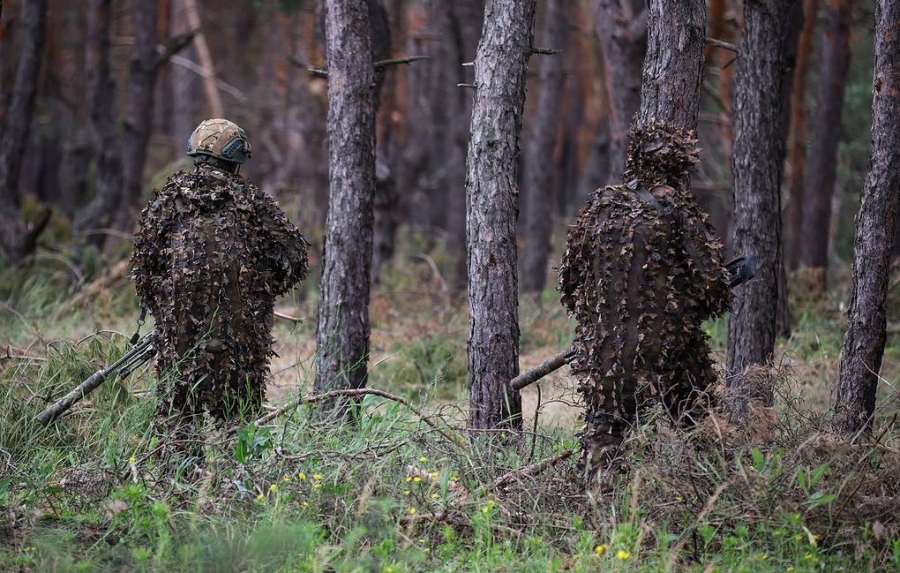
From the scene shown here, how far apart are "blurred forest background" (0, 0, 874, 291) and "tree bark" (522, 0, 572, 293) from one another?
0.03m

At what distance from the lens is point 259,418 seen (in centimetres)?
580

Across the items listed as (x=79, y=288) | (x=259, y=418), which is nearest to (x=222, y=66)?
(x=79, y=288)

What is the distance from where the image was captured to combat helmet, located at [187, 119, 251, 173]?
5879 mm

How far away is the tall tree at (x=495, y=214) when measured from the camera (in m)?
6.61

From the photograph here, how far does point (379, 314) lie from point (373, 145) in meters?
4.71

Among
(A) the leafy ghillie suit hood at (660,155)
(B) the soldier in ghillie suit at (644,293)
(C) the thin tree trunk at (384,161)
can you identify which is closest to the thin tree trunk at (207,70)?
(C) the thin tree trunk at (384,161)

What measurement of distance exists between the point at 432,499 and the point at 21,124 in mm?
10519

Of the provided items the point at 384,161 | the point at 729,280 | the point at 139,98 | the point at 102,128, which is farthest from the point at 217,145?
the point at 102,128

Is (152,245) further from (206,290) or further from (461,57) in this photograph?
(461,57)

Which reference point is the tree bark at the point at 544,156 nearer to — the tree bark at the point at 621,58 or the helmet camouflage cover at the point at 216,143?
the tree bark at the point at 621,58

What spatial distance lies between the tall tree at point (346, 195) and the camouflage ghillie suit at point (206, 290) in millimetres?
1493

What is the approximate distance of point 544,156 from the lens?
584 inches

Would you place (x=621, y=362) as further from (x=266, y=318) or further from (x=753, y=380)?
(x=266, y=318)

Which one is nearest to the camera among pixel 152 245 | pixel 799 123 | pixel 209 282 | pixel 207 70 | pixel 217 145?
pixel 209 282
